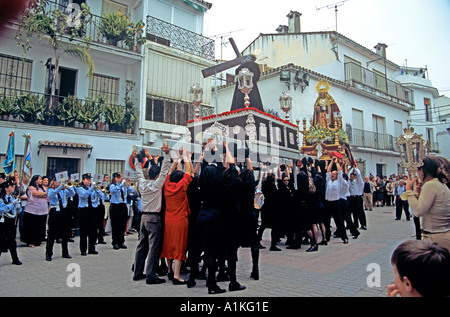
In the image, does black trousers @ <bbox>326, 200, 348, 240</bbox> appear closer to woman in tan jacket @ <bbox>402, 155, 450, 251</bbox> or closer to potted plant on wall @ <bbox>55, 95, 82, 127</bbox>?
woman in tan jacket @ <bbox>402, 155, 450, 251</bbox>

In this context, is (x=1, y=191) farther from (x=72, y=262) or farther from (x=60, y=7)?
(x=60, y=7)

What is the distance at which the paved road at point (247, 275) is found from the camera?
4500mm

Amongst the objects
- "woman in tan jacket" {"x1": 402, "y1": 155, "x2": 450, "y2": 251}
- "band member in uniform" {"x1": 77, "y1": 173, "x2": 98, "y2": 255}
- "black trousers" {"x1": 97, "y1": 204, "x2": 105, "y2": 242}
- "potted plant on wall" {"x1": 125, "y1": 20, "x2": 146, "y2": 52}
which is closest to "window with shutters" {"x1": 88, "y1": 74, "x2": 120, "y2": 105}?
"potted plant on wall" {"x1": 125, "y1": 20, "x2": 146, "y2": 52}

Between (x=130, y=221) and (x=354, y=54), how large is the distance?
862 inches

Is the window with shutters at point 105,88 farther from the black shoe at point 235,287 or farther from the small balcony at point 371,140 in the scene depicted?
the small balcony at point 371,140

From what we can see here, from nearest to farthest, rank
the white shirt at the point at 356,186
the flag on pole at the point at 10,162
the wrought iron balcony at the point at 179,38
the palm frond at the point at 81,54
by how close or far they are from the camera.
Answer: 1. the flag on pole at the point at 10,162
2. the white shirt at the point at 356,186
3. the palm frond at the point at 81,54
4. the wrought iron balcony at the point at 179,38

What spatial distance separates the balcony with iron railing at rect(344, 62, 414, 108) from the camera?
2336 centimetres

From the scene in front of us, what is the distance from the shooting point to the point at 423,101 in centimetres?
3164

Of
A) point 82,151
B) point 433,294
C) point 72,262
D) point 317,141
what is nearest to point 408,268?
point 433,294

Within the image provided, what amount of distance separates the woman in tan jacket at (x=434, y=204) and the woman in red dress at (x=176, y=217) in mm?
3202

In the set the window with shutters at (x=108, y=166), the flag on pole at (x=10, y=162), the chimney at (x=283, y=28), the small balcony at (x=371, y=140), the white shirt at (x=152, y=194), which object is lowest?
the white shirt at (x=152, y=194)

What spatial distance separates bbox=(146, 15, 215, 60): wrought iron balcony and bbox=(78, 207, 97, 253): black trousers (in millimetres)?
11500

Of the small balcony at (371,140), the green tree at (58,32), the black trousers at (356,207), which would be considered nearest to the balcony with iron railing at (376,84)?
the small balcony at (371,140)

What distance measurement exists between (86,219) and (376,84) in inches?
1012
